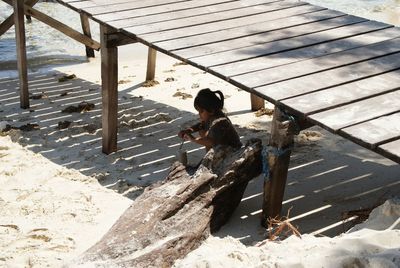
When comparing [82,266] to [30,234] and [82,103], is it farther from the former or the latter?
[82,103]

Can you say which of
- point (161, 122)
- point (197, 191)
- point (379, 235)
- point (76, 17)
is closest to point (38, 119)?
point (161, 122)

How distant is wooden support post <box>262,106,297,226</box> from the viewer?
5.15 m

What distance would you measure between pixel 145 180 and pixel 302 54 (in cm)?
169

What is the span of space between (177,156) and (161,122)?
1.05 metres

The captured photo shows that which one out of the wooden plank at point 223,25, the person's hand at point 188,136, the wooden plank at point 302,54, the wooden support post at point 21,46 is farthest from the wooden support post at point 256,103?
the wooden support post at point 21,46

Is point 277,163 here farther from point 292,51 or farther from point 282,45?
point 282,45

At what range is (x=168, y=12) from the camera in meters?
6.94

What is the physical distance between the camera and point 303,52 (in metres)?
5.80

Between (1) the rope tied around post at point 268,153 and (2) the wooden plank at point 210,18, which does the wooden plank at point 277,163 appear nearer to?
(1) the rope tied around post at point 268,153

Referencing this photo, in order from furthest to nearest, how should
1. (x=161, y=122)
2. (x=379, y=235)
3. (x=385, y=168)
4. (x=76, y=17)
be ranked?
(x=76, y=17), (x=161, y=122), (x=385, y=168), (x=379, y=235)

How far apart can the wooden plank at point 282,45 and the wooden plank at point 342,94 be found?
836mm

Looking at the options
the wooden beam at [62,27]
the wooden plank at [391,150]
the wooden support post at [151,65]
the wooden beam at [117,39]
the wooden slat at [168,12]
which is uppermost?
the wooden plank at [391,150]

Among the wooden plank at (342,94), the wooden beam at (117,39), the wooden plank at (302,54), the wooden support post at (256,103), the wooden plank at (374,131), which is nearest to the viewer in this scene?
the wooden plank at (374,131)

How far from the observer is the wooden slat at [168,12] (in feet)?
21.6
